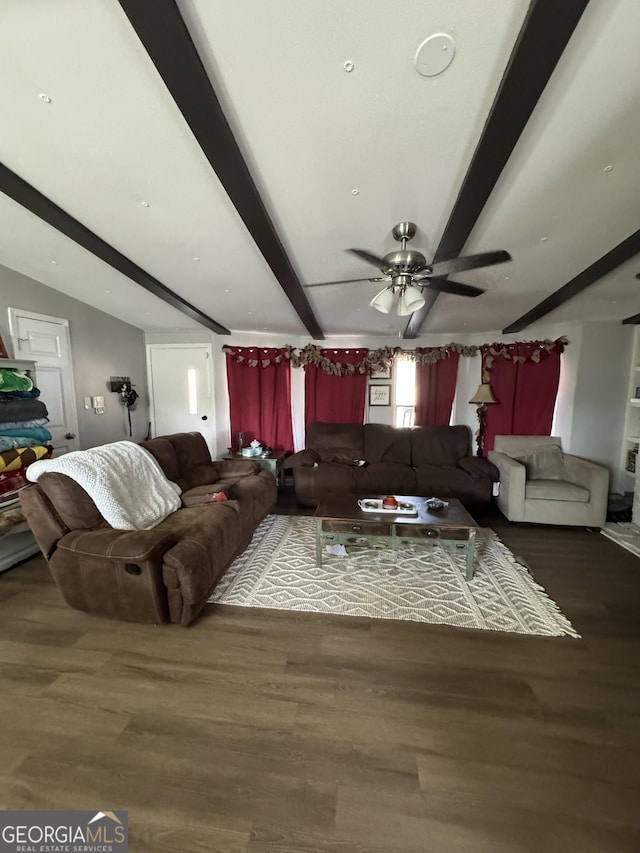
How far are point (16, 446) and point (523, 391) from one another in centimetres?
520

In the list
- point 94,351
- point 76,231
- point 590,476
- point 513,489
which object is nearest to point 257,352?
point 94,351

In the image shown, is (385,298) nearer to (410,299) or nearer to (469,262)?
(410,299)

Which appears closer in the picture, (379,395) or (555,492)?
(555,492)

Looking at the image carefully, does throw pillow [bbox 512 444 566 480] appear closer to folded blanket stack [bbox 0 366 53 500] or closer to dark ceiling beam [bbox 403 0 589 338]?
dark ceiling beam [bbox 403 0 589 338]

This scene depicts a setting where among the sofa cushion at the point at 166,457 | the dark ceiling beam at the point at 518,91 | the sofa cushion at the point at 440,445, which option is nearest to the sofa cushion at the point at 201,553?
the sofa cushion at the point at 166,457

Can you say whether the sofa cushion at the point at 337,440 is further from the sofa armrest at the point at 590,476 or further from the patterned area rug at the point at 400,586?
the sofa armrest at the point at 590,476

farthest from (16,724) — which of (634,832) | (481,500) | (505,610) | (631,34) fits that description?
(481,500)

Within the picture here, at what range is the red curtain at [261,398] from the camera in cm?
459

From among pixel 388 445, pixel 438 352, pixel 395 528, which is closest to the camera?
pixel 395 528

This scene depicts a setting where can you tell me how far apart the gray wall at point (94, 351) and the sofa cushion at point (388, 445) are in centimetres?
323

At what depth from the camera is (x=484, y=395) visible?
4039mm

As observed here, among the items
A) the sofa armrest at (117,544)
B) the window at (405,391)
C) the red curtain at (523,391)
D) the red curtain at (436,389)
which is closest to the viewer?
the sofa armrest at (117,544)

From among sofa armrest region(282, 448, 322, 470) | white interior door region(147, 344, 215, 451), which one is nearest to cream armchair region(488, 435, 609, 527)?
sofa armrest region(282, 448, 322, 470)

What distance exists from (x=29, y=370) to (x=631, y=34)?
3968 millimetres
